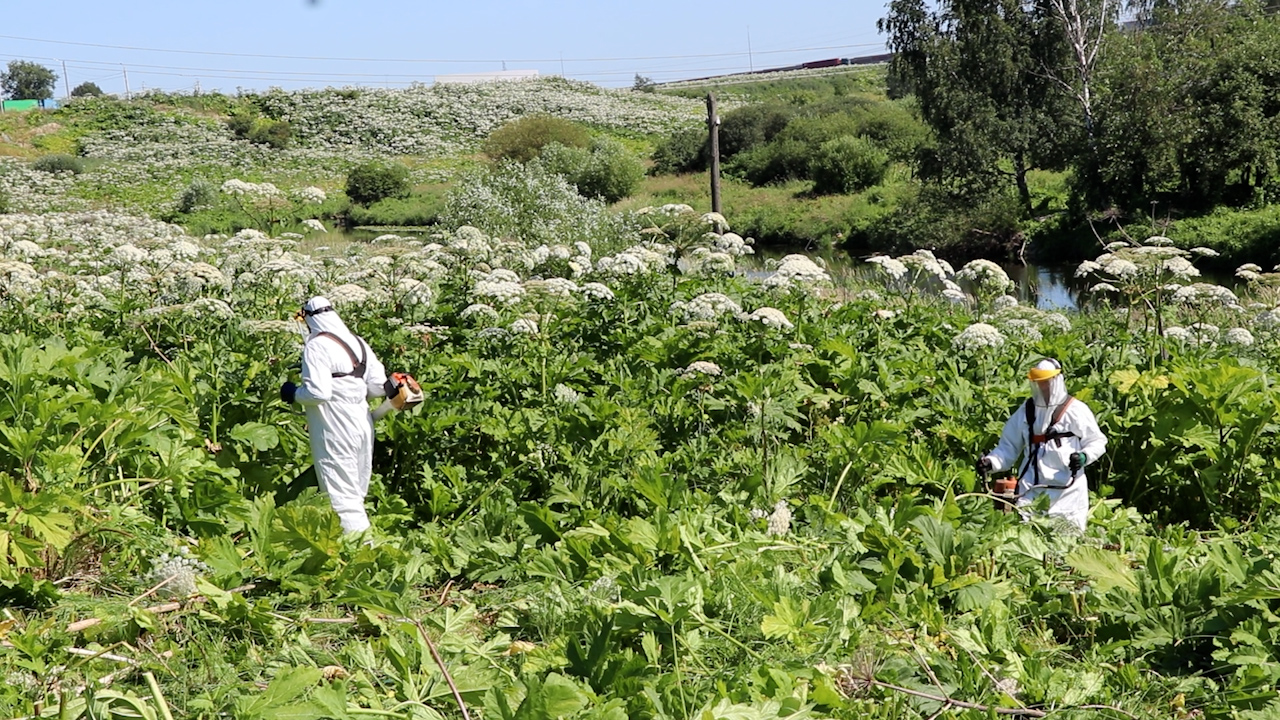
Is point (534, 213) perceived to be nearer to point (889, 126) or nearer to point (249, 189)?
point (249, 189)

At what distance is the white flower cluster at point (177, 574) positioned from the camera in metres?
5.33

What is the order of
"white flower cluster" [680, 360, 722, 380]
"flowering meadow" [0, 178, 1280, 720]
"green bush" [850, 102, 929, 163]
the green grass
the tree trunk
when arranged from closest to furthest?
"flowering meadow" [0, 178, 1280, 720] < "white flower cluster" [680, 360, 722, 380] < the tree trunk < the green grass < "green bush" [850, 102, 929, 163]

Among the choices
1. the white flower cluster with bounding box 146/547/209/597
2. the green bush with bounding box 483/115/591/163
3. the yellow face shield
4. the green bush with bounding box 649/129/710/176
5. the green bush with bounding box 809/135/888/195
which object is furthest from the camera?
the green bush with bounding box 649/129/710/176

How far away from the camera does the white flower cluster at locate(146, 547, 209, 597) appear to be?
5.33m

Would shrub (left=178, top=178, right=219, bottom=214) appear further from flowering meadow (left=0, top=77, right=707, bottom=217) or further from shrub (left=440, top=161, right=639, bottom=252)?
shrub (left=440, top=161, right=639, bottom=252)

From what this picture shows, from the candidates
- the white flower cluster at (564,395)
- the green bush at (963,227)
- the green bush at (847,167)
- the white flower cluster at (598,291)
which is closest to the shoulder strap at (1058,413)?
the white flower cluster at (564,395)

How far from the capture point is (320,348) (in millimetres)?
6953

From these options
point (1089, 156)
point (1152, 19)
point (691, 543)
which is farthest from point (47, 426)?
point (1152, 19)

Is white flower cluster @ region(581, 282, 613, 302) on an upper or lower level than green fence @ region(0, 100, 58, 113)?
lower

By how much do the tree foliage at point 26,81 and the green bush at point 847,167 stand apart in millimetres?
107497

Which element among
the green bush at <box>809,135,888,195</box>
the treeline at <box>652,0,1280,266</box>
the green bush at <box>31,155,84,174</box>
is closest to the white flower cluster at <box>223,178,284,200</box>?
the treeline at <box>652,0,1280,266</box>

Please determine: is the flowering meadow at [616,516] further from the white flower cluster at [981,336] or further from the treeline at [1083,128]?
the treeline at [1083,128]

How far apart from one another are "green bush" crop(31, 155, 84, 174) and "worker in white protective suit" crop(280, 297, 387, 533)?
6226 centimetres

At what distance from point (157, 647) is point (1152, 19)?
161 ft
